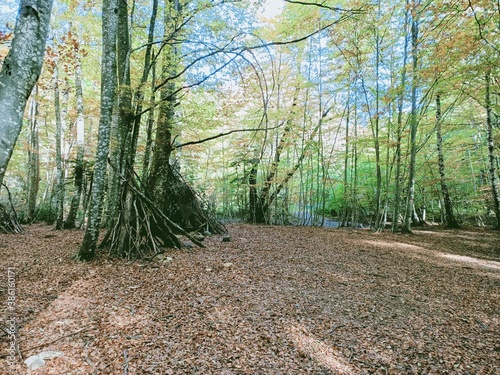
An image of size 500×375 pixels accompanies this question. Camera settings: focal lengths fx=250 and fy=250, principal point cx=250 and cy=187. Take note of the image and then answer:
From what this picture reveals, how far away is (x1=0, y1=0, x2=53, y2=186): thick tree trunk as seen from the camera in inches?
65.6

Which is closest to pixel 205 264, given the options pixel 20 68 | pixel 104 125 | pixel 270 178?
pixel 104 125

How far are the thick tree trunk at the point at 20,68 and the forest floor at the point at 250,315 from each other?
70.7 inches

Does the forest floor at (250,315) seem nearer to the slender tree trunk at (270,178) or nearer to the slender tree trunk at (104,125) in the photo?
the slender tree trunk at (104,125)

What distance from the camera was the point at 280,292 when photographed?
3.76 meters

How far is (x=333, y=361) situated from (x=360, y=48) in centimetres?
1380

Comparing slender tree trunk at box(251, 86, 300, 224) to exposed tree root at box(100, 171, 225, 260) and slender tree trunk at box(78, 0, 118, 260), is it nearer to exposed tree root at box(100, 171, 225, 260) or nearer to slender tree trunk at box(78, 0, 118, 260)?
exposed tree root at box(100, 171, 225, 260)

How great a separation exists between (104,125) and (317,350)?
5040 millimetres

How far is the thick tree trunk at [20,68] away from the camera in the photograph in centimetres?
167

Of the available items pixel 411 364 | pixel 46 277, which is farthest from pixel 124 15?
pixel 411 364

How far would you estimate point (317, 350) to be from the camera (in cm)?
245

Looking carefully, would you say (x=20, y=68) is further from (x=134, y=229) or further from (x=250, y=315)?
(x=134, y=229)

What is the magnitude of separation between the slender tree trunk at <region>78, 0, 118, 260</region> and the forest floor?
1.62 ft

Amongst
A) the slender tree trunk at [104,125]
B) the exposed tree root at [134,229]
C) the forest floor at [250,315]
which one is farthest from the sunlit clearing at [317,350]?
the slender tree trunk at [104,125]

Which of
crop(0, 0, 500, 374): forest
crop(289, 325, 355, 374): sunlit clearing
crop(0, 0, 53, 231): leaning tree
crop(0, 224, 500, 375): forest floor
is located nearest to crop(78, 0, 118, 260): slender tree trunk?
crop(0, 0, 500, 374): forest
